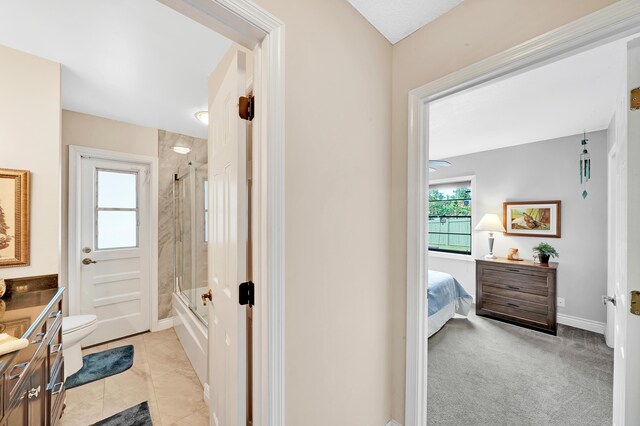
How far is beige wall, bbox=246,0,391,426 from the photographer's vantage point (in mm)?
1059

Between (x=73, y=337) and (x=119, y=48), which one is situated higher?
(x=119, y=48)

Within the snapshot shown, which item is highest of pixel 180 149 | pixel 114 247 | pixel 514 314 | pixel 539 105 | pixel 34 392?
pixel 539 105

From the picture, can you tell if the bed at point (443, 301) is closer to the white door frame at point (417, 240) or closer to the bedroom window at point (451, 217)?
the bedroom window at point (451, 217)

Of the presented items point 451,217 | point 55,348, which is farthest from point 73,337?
point 451,217

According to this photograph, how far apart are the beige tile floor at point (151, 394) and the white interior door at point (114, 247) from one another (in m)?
0.44

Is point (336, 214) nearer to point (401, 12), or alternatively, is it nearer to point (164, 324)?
point (401, 12)

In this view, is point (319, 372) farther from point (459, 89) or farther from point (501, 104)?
point (501, 104)

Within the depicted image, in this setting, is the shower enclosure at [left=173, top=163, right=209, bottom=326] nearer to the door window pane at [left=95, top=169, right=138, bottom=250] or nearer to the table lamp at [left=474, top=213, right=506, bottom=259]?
the door window pane at [left=95, top=169, right=138, bottom=250]

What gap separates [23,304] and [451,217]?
5.12m

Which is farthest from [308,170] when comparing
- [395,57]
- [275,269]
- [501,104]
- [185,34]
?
[501,104]

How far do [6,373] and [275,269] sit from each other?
0.96m

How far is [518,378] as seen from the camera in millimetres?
2242

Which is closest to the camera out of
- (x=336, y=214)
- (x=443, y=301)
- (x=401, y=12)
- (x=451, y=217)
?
(x=336, y=214)

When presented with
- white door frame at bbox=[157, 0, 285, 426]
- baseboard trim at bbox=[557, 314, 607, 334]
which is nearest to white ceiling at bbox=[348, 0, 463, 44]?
white door frame at bbox=[157, 0, 285, 426]
